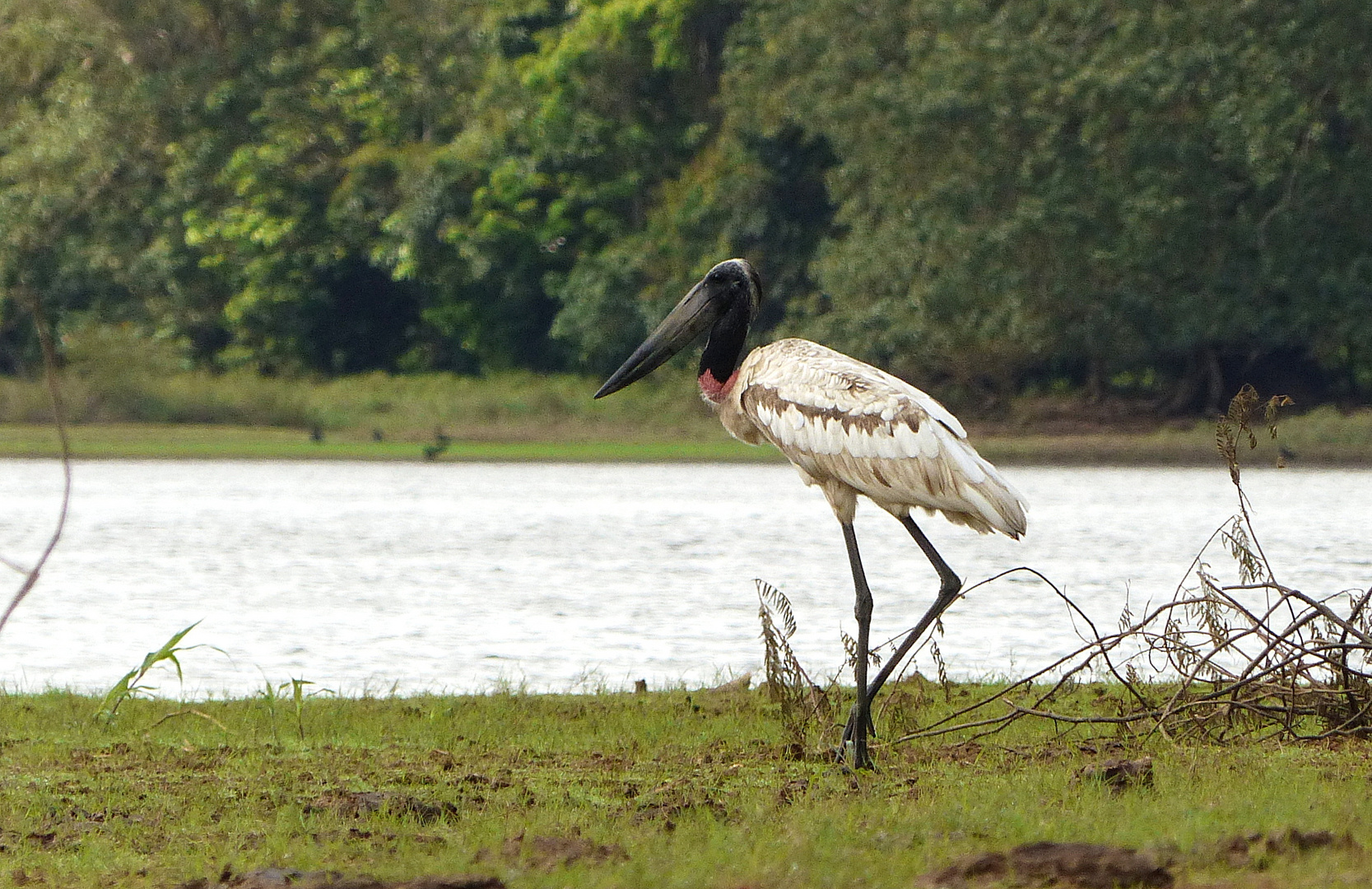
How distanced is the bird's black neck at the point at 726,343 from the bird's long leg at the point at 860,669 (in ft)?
2.96

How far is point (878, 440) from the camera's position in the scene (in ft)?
22.4

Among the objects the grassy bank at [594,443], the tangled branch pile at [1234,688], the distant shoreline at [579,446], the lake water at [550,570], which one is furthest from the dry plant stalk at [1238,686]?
the distant shoreline at [579,446]

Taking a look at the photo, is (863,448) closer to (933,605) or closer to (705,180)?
(933,605)

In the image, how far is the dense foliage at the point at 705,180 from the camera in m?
32.7

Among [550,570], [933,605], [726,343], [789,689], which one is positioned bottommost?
[550,570]

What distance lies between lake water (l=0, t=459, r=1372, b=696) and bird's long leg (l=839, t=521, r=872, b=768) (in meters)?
2.86

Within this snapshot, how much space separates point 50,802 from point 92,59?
4680 centimetres

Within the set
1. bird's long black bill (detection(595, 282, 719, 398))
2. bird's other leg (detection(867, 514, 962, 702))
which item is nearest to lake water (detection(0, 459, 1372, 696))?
bird's long black bill (detection(595, 282, 719, 398))

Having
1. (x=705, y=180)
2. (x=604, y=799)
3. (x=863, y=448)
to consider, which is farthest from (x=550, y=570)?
(x=705, y=180)

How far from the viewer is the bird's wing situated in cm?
671

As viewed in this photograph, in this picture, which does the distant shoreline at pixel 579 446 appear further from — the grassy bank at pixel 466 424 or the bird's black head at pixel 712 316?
the bird's black head at pixel 712 316

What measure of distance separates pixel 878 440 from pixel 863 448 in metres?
0.07

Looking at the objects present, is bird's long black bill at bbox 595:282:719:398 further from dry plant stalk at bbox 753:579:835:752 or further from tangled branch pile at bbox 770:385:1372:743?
tangled branch pile at bbox 770:385:1372:743

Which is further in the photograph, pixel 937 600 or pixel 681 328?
pixel 681 328
